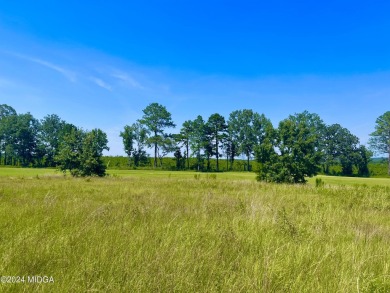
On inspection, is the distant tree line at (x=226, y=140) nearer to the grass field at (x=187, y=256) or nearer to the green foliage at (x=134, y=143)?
the green foliage at (x=134, y=143)

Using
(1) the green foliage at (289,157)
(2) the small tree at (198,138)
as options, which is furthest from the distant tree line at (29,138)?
(1) the green foliage at (289,157)

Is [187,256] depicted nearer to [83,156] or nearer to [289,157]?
[289,157]

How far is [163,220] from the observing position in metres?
5.36

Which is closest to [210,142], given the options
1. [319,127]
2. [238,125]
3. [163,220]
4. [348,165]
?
[238,125]

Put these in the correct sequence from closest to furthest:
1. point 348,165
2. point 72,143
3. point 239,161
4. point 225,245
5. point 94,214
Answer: point 225,245 → point 94,214 → point 72,143 → point 348,165 → point 239,161

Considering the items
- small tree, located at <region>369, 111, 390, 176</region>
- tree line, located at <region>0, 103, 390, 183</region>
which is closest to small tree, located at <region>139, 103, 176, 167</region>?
tree line, located at <region>0, 103, 390, 183</region>

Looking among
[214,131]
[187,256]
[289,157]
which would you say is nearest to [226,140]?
[214,131]

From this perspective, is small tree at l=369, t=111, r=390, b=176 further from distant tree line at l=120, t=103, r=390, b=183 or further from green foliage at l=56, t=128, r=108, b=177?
green foliage at l=56, t=128, r=108, b=177

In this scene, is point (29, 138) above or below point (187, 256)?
above

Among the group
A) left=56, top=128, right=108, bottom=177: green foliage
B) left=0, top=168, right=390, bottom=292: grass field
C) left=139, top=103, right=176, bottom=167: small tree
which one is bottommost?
left=0, top=168, right=390, bottom=292: grass field

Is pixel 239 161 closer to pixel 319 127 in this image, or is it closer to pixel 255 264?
pixel 319 127

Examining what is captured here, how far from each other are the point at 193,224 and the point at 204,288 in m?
2.42

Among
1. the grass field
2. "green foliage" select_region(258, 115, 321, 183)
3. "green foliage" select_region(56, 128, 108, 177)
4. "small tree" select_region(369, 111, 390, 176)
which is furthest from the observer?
"small tree" select_region(369, 111, 390, 176)

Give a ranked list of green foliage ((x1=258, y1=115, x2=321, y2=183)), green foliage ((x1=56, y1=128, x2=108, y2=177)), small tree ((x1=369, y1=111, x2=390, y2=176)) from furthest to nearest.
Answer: small tree ((x1=369, y1=111, x2=390, y2=176))
green foliage ((x1=56, y1=128, x2=108, y2=177))
green foliage ((x1=258, y1=115, x2=321, y2=183))
